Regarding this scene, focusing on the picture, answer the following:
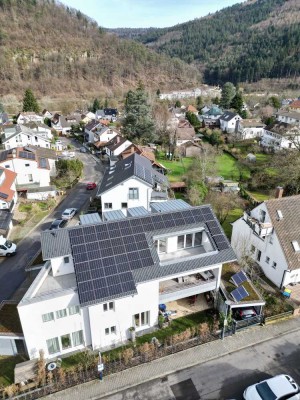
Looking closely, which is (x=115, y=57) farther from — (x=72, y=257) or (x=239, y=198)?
(x=72, y=257)

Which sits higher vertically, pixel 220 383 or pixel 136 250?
pixel 136 250

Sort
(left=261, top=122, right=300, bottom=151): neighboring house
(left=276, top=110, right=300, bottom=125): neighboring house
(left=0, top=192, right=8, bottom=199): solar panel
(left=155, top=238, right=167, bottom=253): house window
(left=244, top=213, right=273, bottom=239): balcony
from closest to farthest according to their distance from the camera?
(left=155, top=238, right=167, bottom=253): house window, (left=244, top=213, right=273, bottom=239): balcony, (left=0, top=192, right=8, bottom=199): solar panel, (left=261, top=122, right=300, bottom=151): neighboring house, (left=276, top=110, right=300, bottom=125): neighboring house

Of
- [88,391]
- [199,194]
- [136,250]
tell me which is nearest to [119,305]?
[136,250]

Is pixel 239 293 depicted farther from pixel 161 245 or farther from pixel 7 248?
pixel 7 248

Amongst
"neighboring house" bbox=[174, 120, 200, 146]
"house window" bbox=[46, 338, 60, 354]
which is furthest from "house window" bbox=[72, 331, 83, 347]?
"neighboring house" bbox=[174, 120, 200, 146]

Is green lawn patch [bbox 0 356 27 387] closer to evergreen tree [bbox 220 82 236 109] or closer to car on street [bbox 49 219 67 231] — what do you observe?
car on street [bbox 49 219 67 231]

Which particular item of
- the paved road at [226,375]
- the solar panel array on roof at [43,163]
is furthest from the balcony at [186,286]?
the solar panel array on roof at [43,163]

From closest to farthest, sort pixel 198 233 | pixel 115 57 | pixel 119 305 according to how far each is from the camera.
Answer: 1. pixel 119 305
2. pixel 198 233
3. pixel 115 57
